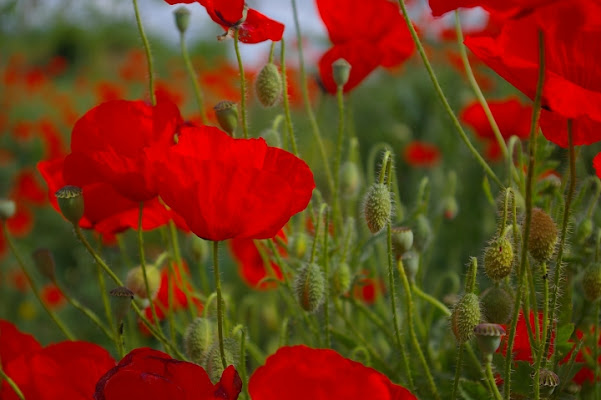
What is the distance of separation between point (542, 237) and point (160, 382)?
36 cm

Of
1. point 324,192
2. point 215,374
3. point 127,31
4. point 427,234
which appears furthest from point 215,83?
point 127,31

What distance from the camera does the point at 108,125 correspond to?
0.85 m

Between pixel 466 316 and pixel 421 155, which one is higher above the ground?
pixel 466 316

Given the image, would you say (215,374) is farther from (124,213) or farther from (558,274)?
(558,274)

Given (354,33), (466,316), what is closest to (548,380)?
(466,316)

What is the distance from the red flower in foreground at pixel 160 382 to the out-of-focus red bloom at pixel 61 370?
0.14m

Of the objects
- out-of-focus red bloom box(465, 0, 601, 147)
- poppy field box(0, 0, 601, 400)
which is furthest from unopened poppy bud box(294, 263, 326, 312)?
out-of-focus red bloom box(465, 0, 601, 147)

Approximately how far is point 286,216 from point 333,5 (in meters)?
0.41

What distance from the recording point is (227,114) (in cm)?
89

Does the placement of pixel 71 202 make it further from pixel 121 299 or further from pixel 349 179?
pixel 349 179

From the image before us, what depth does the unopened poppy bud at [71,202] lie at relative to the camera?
2.60ft

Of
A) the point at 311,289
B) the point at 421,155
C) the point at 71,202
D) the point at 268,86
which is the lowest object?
the point at 421,155

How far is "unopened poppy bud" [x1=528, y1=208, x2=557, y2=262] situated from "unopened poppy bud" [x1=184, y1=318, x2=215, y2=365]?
35cm

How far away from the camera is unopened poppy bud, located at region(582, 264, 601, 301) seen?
0.81 metres
